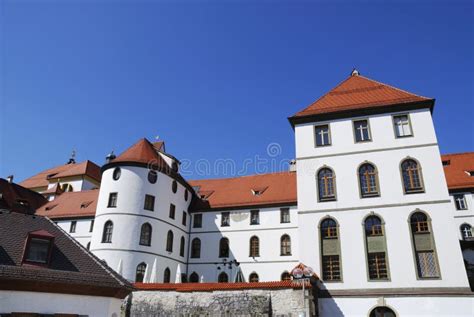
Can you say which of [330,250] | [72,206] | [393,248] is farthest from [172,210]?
[393,248]

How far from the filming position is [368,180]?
2228cm

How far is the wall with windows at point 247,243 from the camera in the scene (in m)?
30.9

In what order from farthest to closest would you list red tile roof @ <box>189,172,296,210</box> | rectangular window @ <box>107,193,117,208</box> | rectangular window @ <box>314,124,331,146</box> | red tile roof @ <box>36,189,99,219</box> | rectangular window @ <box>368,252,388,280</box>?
red tile roof @ <box>36,189,99,219</box> → red tile roof @ <box>189,172,296,210</box> → rectangular window @ <box>107,193,117,208</box> → rectangular window @ <box>314,124,331,146</box> → rectangular window @ <box>368,252,388,280</box>

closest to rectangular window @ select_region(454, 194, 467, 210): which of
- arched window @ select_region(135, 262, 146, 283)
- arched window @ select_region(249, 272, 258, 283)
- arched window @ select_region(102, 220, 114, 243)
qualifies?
arched window @ select_region(249, 272, 258, 283)

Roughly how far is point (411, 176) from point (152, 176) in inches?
807

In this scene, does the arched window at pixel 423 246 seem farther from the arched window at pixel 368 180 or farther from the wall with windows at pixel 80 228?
the wall with windows at pixel 80 228

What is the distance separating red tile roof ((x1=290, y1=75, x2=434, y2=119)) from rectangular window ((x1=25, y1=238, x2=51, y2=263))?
17495 mm

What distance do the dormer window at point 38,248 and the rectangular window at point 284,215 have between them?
72.1 feet

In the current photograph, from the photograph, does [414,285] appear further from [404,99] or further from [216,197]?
[216,197]

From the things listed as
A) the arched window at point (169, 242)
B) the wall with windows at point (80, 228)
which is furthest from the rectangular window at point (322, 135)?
the wall with windows at point (80, 228)

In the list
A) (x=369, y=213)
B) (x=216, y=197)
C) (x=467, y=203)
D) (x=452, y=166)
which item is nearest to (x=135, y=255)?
(x=216, y=197)

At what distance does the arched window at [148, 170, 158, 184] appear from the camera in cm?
3111

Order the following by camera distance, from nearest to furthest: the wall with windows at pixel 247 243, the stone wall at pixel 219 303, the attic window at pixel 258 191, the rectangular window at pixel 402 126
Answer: the stone wall at pixel 219 303
the rectangular window at pixel 402 126
the wall with windows at pixel 247 243
the attic window at pixel 258 191

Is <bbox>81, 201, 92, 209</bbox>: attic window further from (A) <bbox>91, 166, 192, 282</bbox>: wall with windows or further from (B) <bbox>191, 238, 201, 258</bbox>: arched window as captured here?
(B) <bbox>191, 238, 201, 258</bbox>: arched window
